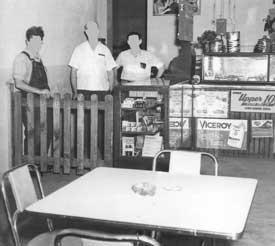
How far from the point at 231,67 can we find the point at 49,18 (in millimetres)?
2765

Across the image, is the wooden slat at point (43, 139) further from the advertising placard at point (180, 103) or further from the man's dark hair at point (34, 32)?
the advertising placard at point (180, 103)

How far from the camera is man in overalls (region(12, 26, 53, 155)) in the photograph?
6.50m

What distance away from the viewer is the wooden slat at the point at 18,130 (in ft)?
21.7

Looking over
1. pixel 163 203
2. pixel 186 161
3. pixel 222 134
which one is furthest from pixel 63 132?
pixel 163 203

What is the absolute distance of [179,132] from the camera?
309 inches

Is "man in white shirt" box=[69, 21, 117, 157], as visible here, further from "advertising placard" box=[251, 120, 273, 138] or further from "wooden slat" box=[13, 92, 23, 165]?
"advertising placard" box=[251, 120, 273, 138]

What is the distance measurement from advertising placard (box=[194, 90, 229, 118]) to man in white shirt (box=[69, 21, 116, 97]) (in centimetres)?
143

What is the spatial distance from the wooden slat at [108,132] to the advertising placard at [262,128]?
2381mm

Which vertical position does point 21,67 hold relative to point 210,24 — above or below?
below

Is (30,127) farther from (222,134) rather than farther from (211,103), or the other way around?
(222,134)

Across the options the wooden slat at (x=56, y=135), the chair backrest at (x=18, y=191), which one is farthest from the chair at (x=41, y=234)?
the wooden slat at (x=56, y=135)

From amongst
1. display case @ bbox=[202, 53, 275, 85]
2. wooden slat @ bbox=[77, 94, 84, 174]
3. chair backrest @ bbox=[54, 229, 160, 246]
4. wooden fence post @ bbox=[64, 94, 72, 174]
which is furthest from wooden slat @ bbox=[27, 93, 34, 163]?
chair backrest @ bbox=[54, 229, 160, 246]

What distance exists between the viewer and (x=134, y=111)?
6332 millimetres

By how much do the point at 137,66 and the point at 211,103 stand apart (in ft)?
4.01
